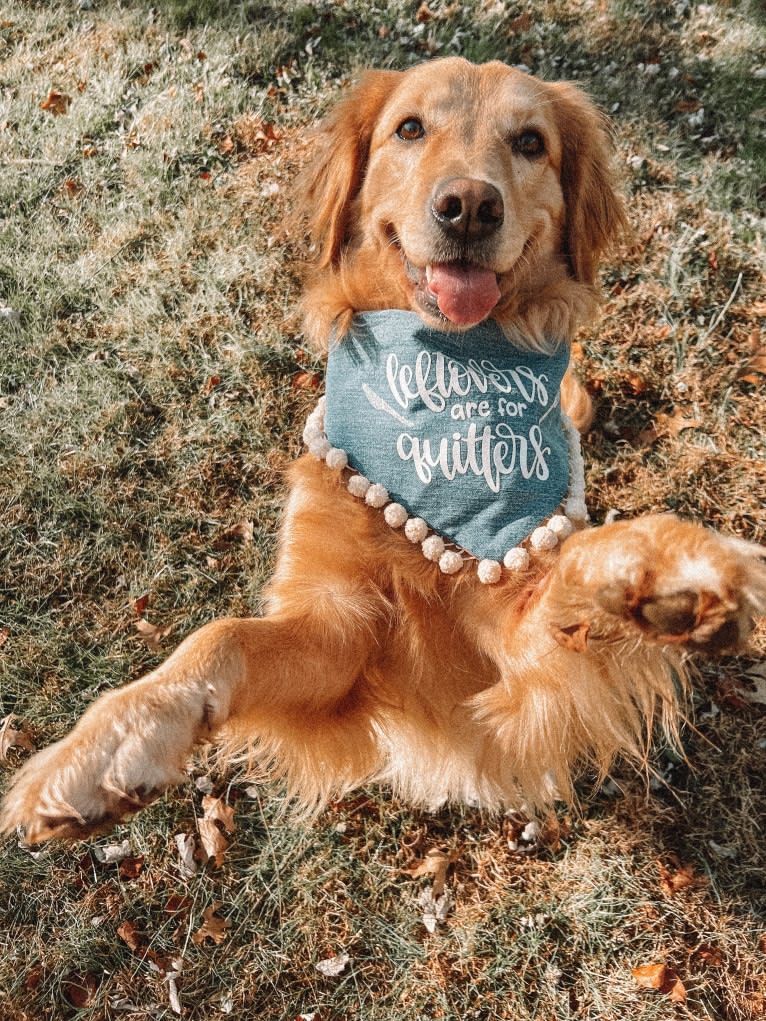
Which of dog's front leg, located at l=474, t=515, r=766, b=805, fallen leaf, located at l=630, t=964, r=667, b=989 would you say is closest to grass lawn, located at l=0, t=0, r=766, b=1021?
fallen leaf, located at l=630, t=964, r=667, b=989

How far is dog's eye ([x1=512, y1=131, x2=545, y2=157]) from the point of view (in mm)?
2773

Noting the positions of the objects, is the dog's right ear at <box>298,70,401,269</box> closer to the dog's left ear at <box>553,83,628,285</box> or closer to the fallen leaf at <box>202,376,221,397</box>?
the dog's left ear at <box>553,83,628,285</box>

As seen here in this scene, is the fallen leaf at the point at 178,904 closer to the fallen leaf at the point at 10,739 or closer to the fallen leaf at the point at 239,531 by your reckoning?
the fallen leaf at the point at 10,739

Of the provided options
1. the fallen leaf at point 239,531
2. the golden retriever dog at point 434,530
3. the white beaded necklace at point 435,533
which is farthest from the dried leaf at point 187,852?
the white beaded necklace at point 435,533

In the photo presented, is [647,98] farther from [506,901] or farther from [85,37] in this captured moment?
[506,901]

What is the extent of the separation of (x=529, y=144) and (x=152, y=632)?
266cm

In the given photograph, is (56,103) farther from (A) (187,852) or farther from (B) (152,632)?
(A) (187,852)

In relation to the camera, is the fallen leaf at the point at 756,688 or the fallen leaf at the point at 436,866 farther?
the fallen leaf at the point at 756,688

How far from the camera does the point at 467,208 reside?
A: 2.40 m

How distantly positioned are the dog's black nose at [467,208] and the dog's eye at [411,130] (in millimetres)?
462

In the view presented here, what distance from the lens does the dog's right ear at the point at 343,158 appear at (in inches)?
118

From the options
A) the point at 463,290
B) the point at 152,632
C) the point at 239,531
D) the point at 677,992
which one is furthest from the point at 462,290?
the point at 677,992

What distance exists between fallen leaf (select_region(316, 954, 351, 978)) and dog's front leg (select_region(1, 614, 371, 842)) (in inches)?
48.4

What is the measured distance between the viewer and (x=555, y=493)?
252 cm
